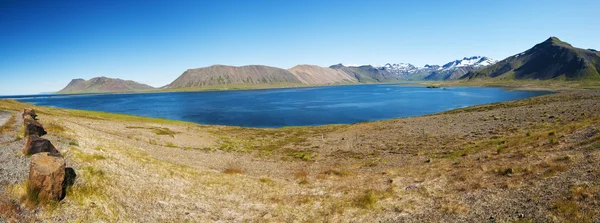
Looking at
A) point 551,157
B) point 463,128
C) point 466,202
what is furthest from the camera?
point 463,128

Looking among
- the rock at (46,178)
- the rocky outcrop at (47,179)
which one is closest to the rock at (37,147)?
the rocky outcrop at (47,179)

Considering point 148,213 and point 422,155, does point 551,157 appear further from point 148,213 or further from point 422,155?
point 148,213

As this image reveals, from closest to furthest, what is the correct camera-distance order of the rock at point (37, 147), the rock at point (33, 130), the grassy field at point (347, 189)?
1. the grassy field at point (347, 189)
2. the rock at point (37, 147)
3. the rock at point (33, 130)

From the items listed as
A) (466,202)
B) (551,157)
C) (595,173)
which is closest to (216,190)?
(466,202)

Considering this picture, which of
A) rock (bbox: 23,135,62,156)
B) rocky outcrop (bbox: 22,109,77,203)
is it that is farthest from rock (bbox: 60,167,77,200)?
rock (bbox: 23,135,62,156)

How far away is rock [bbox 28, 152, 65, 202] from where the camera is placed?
12430mm

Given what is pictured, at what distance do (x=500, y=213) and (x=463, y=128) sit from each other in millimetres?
40922

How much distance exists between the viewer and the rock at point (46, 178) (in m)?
12.4

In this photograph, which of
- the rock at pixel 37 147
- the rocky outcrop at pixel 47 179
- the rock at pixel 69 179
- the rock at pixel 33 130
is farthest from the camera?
the rock at pixel 33 130

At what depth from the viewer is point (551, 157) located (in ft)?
68.3

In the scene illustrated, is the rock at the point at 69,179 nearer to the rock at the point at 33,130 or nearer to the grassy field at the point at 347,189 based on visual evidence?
the grassy field at the point at 347,189

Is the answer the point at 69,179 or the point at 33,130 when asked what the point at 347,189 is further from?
the point at 33,130

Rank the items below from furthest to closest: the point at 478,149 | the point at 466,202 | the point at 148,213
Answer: the point at 478,149 < the point at 466,202 < the point at 148,213

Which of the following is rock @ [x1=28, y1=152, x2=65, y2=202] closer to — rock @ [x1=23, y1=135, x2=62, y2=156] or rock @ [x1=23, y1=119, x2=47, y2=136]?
rock @ [x1=23, y1=135, x2=62, y2=156]
